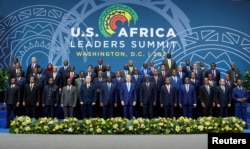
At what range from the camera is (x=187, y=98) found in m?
12.1

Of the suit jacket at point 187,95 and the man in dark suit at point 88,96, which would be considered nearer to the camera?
the man in dark suit at point 88,96

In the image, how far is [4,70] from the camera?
14703 millimetres

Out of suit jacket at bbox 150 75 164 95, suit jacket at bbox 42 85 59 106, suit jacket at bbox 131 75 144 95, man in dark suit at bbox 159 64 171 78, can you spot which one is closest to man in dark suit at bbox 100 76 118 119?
suit jacket at bbox 131 75 144 95

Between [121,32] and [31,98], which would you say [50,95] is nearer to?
[31,98]

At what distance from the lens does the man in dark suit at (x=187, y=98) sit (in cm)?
1208

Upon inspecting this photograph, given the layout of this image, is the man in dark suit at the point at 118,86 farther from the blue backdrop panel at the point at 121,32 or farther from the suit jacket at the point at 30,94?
the blue backdrop panel at the point at 121,32

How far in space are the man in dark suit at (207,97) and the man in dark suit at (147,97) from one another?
128 cm

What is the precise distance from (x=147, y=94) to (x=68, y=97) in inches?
80.5

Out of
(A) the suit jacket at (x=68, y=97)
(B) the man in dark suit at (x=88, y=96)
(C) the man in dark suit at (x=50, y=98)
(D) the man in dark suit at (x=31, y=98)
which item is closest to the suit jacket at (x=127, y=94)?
(B) the man in dark suit at (x=88, y=96)

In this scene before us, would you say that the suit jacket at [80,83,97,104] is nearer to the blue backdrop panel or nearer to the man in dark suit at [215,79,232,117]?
the man in dark suit at [215,79,232,117]

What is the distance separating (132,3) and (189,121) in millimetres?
6661

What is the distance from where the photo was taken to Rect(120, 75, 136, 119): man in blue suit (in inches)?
473

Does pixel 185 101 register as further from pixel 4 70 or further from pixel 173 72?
pixel 4 70

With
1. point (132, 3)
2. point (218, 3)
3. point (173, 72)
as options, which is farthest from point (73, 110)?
point (218, 3)
